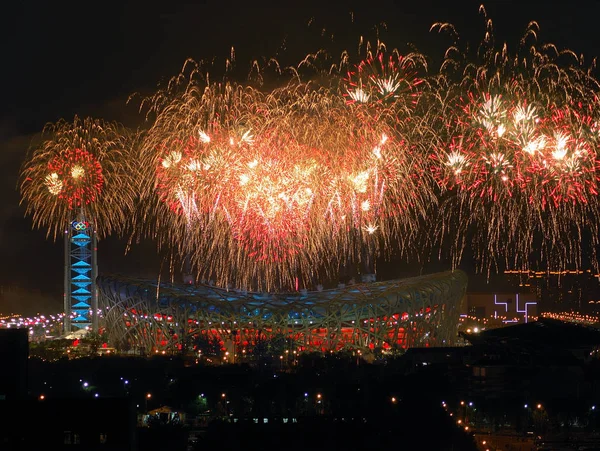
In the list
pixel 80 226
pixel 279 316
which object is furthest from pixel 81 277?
pixel 279 316

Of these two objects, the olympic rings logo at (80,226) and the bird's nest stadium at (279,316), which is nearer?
the bird's nest stadium at (279,316)

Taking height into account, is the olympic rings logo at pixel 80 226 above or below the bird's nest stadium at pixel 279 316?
above

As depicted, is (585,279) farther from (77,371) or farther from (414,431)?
(414,431)

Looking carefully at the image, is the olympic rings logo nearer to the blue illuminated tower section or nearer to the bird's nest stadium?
the blue illuminated tower section

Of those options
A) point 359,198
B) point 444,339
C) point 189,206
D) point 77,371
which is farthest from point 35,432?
point 444,339

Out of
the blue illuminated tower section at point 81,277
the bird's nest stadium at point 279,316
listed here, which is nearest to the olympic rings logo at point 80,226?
the blue illuminated tower section at point 81,277

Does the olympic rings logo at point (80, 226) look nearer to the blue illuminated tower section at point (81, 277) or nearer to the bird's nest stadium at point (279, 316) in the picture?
the blue illuminated tower section at point (81, 277)
